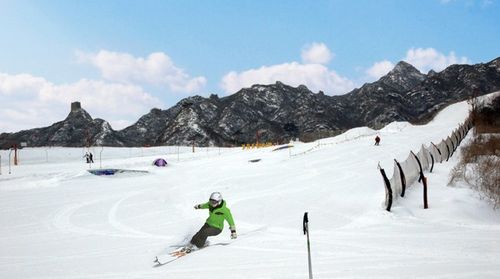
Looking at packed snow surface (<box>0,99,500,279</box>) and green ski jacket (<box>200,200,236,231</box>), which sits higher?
green ski jacket (<box>200,200,236,231</box>)

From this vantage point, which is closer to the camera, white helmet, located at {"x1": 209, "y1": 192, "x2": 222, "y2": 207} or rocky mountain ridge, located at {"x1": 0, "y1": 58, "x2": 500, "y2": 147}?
white helmet, located at {"x1": 209, "y1": 192, "x2": 222, "y2": 207}

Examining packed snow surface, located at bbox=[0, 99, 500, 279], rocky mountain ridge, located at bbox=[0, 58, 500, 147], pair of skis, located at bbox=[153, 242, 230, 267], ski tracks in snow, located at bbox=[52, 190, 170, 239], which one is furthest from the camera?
rocky mountain ridge, located at bbox=[0, 58, 500, 147]

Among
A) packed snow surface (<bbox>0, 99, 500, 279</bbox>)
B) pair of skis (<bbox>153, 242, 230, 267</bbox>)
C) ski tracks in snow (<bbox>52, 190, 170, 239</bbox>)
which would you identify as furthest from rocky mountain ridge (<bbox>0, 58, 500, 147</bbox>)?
pair of skis (<bbox>153, 242, 230, 267</bbox>)

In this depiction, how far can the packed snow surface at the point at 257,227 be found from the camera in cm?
770

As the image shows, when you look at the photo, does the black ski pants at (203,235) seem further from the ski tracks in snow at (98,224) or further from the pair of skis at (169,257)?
the ski tracks in snow at (98,224)

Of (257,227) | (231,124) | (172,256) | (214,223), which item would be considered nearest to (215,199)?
(214,223)

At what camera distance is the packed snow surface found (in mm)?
7699

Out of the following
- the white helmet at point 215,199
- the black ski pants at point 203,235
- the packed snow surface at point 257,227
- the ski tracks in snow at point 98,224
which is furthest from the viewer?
the ski tracks in snow at point 98,224

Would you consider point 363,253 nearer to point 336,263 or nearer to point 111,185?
point 336,263

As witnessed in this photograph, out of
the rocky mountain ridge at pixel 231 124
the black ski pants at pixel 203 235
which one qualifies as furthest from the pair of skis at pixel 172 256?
the rocky mountain ridge at pixel 231 124

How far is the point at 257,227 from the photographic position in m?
12.9

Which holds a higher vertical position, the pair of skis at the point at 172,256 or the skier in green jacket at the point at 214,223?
the skier in green jacket at the point at 214,223

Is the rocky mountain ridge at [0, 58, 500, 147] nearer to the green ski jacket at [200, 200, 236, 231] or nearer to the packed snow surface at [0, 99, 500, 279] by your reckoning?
the packed snow surface at [0, 99, 500, 279]

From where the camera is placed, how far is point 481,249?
8148mm
